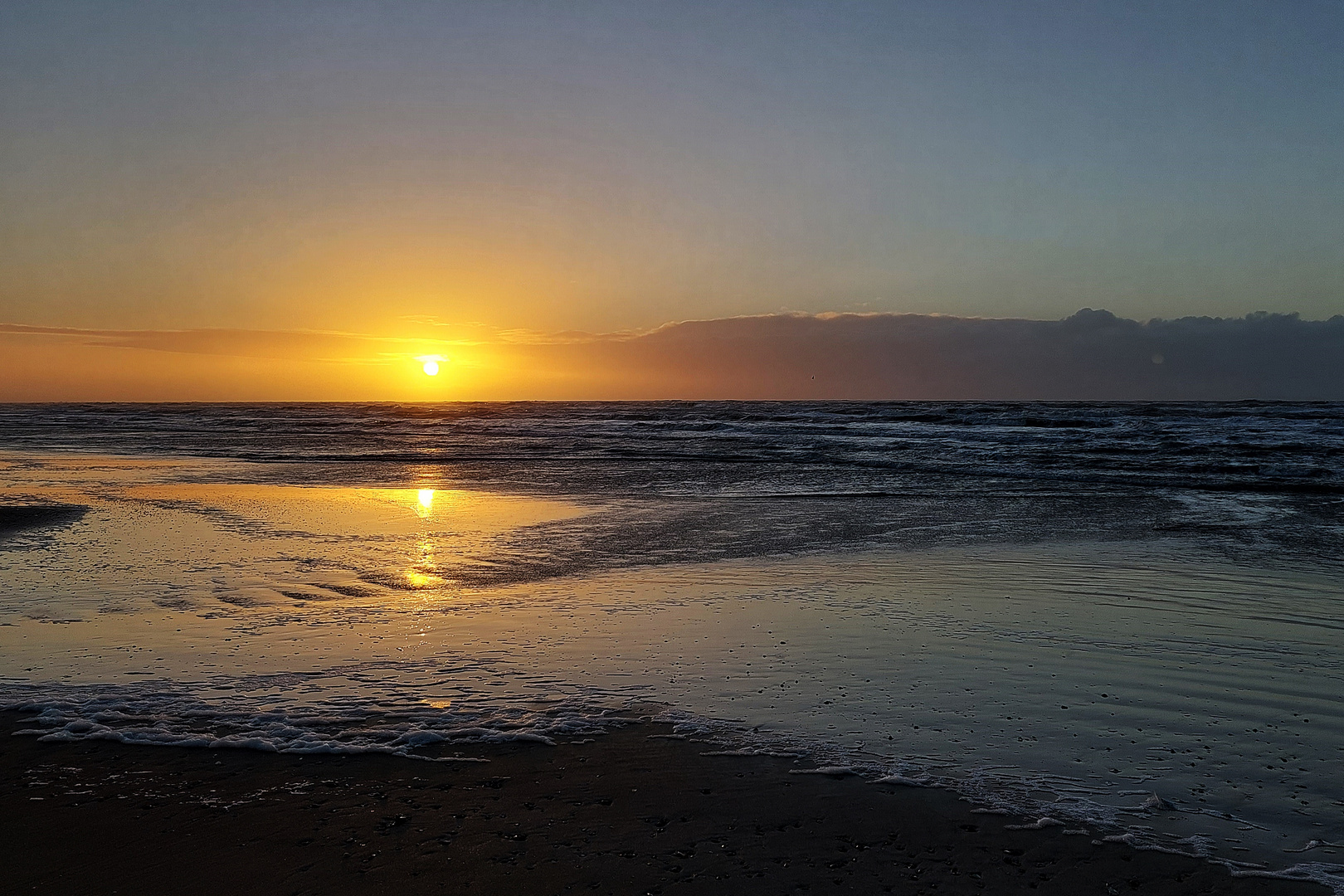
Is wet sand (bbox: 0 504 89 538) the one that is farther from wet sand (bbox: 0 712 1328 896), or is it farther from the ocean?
wet sand (bbox: 0 712 1328 896)

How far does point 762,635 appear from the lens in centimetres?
759

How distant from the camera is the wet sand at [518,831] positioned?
3.82 m

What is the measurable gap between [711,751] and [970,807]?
1.40 m

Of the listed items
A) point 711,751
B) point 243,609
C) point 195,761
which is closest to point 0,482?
point 243,609

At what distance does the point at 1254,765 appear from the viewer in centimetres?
489

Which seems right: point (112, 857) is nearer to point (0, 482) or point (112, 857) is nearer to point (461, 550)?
point (461, 550)

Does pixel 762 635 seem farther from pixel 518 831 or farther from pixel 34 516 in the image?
pixel 34 516

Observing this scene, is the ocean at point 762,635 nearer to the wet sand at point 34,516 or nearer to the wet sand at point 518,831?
the wet sand at point 34,516

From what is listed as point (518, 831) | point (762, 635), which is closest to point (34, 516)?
point (762, 635)

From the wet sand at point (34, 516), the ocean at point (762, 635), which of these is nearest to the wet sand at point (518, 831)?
the ocean at point (762, 635)

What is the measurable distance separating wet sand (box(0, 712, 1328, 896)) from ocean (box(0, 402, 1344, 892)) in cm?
24

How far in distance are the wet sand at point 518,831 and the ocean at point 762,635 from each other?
0.80 ft

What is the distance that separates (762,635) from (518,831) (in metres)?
3.66

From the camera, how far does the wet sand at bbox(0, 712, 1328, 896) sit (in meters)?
3.82
